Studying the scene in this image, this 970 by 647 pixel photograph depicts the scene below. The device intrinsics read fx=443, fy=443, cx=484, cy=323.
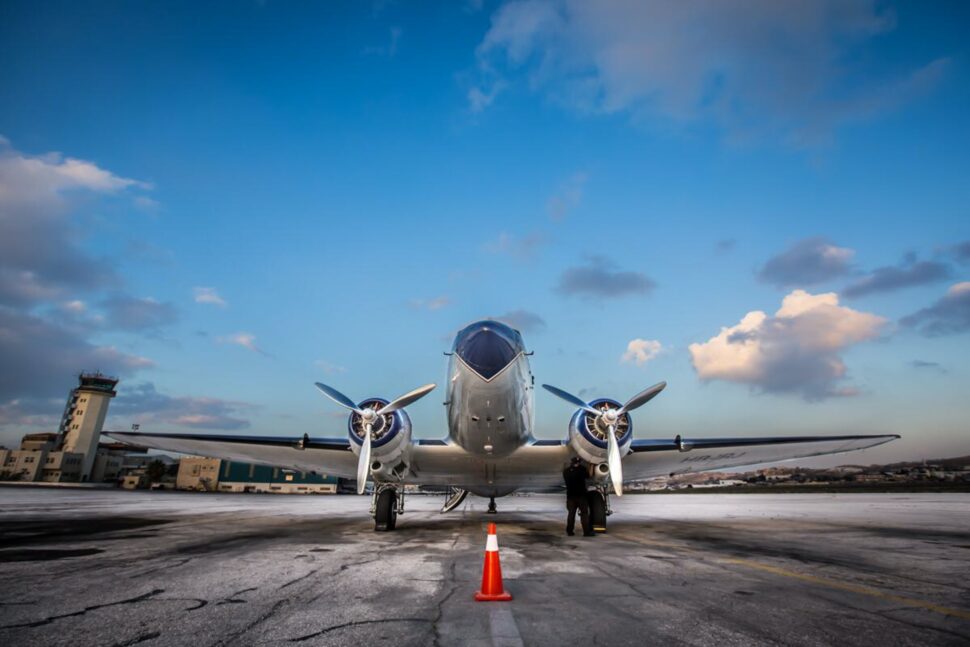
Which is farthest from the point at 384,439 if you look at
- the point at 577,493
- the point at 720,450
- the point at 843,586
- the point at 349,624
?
the point at 720,450

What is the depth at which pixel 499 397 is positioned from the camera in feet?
33.9

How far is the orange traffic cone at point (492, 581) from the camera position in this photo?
4348mm

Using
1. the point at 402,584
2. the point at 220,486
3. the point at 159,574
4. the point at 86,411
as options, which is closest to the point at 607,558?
the point at 402,584

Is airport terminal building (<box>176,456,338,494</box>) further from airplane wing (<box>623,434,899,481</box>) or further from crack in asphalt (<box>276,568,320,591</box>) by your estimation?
crack in asphalt (<box>276,568,320,591</box>)

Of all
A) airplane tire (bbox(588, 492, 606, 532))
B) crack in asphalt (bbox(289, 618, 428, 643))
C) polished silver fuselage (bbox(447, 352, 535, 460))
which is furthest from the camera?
airplane tire (bbox(588, 492, 606, 532))

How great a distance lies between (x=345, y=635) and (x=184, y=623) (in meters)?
1.44

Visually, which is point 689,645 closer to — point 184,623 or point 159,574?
point 184,623

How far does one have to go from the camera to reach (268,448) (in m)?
14.0

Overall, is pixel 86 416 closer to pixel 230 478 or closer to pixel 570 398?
pixel 230 478

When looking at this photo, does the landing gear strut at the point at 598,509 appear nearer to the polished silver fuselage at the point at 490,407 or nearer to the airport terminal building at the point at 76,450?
the polished silver fuselage at the point at 490,407

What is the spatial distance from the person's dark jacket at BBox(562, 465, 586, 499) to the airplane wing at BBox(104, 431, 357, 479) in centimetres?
646

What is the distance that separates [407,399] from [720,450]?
10.2 metres

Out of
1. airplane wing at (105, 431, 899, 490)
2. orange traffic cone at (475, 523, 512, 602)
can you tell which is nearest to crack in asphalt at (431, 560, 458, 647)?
orange traffic cone at (475, 523, 512, 602)

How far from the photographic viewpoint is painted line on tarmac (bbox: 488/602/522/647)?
3.14m
